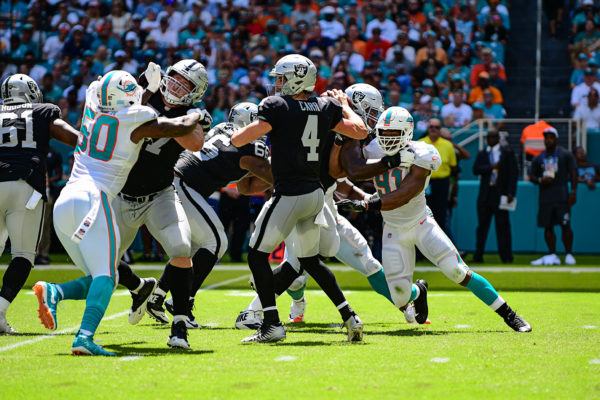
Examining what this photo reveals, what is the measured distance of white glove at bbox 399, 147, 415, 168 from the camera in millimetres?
6902

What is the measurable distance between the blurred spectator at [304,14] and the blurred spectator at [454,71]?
329 centimetres

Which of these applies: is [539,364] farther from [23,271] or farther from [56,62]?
[56,62]

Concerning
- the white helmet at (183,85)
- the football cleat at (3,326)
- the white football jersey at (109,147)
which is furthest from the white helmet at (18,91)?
the football cleat at (3,326)

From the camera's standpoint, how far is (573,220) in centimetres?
1521

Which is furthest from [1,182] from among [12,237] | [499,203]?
[499,203]

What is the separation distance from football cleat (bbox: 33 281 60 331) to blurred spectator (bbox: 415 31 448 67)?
12.3 m

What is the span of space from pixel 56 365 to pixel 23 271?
6.12ft

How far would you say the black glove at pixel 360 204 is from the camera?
6703 mm

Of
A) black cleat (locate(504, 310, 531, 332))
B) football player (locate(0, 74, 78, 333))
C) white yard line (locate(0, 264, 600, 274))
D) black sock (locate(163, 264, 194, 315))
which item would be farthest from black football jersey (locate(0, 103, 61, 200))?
white yard line (locate(0, 264, 600, 274))

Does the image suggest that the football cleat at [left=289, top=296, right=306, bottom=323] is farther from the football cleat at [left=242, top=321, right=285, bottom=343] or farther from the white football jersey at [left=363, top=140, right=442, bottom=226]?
the football cleat at [left=242, top=321, right=285, bottom=343]

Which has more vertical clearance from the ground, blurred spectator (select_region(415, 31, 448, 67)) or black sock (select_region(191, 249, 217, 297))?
blurred spectator (select_region(415, 31, 448, 67))

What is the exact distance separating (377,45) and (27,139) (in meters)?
11.5

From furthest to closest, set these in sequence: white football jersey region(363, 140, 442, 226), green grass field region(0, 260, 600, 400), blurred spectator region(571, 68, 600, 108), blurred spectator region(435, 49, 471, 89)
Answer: blurred spectator region(435, 49, 471, 89), blurred spectator region(571, 68, 600, 108), white football jersey region(363, 140, 442, 226), green grass field region(0, 260, 600, 400)

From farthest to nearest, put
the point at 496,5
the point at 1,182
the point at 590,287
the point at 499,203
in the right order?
the point at 496,5, the point at 499,203, the point at 590,287, the point at 1,182
